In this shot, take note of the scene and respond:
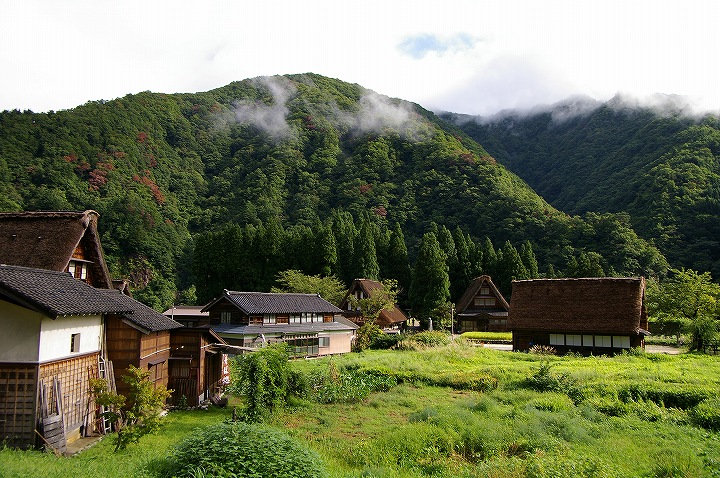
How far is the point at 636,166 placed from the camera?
75.9 metres

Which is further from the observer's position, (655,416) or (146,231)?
(146,231)

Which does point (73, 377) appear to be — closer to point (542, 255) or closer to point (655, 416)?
point (655, 416)

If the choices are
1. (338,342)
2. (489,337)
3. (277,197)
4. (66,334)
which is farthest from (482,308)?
(66,334)

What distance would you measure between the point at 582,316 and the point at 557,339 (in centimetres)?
226

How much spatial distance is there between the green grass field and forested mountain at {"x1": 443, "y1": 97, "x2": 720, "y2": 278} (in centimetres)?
4372

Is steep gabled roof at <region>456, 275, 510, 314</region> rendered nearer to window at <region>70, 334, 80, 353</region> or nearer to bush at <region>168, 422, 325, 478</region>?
window at <region>70, 334, 80, 353</region>

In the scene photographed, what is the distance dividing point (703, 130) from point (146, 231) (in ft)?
266

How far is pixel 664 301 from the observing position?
127ft

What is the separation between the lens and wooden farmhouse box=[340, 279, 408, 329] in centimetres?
4578

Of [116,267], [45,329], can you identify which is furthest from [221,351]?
[116,267]

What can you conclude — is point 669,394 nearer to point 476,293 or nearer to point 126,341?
point 126,341

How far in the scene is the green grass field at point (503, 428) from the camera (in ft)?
33.7

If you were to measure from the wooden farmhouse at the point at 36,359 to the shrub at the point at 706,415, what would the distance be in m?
17.6

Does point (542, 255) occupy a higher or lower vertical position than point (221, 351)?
higher
